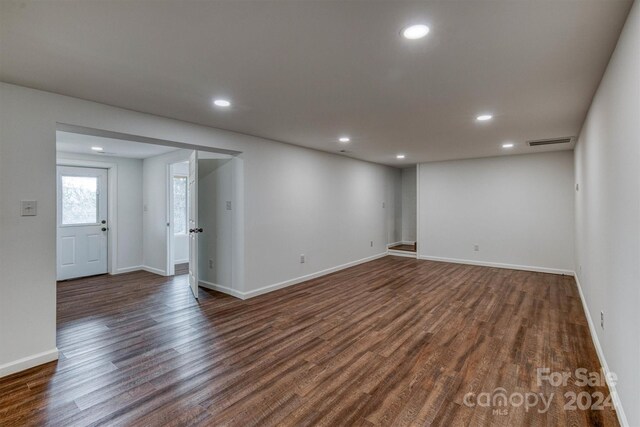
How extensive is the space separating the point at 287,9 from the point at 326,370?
2.50m

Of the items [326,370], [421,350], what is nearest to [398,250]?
[421,350]

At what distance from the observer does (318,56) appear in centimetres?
199

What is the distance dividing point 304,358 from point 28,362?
2.31 meters

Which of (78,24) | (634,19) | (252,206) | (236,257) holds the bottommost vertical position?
(236,257)

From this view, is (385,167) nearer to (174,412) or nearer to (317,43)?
(317,43)

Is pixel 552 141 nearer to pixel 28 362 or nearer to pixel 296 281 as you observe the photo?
pixel 296 281

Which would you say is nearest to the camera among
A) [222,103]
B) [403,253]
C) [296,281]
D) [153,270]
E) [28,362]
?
[28,362]

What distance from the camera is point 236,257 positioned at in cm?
439

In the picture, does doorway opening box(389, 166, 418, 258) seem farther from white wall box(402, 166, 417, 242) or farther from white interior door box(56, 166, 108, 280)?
white interior door box(56, 166, 108, 280)

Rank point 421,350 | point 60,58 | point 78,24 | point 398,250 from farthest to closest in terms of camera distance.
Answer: point 398,250 < point 421,350 < point 60,58 < point 78,24

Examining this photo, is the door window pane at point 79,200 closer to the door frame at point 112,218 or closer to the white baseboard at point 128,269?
the door frame at point 112,218

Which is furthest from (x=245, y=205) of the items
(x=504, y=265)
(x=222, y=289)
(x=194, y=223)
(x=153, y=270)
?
(x=504, y=265)

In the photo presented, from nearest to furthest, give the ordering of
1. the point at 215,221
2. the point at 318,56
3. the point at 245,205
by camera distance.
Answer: the point at 318,56 → the point at 245,205 → the point at 215,221

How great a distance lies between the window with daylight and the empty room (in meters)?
1.67
